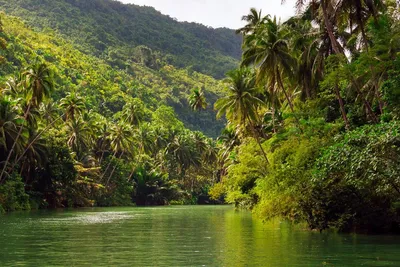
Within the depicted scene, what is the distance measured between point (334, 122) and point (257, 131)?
918 inches

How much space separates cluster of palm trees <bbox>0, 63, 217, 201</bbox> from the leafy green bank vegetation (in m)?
0.20

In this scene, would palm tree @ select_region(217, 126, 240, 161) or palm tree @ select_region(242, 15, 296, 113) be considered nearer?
palm tree @ select_region(242, 15, 296, 113)

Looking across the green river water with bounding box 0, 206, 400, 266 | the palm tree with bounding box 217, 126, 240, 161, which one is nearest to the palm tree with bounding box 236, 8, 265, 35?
the palm tree with bounding box 217, 126, 240, 161

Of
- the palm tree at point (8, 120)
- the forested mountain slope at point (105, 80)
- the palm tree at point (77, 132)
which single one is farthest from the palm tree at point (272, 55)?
the forested mountain slope at point (105, 80)

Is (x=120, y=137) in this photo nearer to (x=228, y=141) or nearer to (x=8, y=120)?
(x=228, y=141)

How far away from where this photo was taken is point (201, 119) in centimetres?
17475

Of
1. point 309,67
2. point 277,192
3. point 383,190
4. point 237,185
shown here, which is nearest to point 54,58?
point 237,185

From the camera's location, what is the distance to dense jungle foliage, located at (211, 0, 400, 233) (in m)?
26.6

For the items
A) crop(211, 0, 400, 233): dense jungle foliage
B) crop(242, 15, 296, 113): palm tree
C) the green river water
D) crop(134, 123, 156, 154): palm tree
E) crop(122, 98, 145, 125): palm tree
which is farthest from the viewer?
crop(122, 98, 145, 125): palm tree

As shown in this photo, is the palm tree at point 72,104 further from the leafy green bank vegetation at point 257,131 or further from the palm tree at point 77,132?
the palm tree at point 77,132

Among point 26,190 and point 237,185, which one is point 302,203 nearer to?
point 237,185

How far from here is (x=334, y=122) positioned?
1596 inches

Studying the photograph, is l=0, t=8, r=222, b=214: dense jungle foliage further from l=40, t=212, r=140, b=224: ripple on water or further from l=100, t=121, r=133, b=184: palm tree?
l=40, t=212, r=140, b=224: ripple on water

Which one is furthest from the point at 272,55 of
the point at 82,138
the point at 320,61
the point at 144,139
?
the point at 144,139
